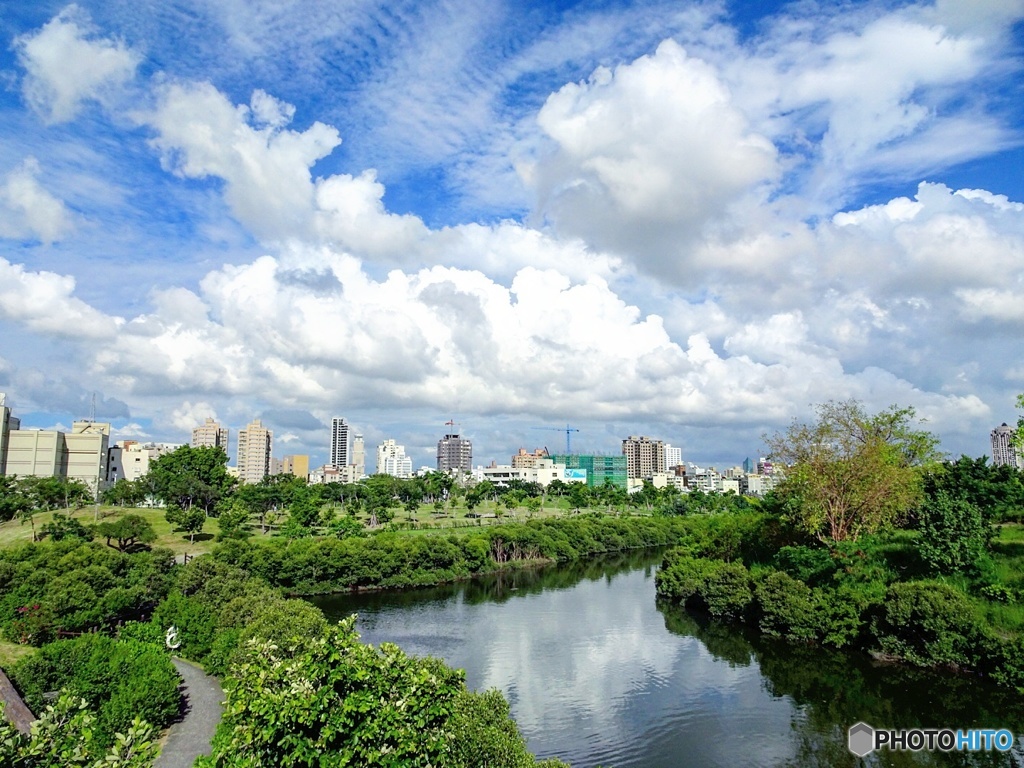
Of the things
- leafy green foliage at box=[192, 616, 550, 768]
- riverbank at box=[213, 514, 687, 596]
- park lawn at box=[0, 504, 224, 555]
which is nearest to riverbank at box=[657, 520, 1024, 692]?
riverbank at box=[213, 514, 687, 596]

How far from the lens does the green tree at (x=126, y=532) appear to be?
6781 centimetres

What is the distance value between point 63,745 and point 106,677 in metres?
→ 23.1

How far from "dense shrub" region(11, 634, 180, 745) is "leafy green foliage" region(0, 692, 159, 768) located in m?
20.1

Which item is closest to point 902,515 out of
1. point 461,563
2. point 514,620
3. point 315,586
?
point 514,620

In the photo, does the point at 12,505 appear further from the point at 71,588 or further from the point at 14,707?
the point at 14,707

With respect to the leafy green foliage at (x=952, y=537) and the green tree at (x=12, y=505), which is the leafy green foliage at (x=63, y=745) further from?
the green tree at (x=12, y=505)

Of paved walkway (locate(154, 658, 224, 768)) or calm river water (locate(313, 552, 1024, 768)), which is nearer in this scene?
paved walkway (locate(154, 658, 224, 768))

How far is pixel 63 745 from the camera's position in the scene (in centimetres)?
841

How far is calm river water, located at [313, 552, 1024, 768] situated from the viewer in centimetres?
2981

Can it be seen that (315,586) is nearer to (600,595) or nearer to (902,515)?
(600,595)

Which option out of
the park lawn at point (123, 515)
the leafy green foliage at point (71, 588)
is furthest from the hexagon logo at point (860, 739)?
the park lawn at point (123, 515)

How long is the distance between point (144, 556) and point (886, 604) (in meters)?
51.7

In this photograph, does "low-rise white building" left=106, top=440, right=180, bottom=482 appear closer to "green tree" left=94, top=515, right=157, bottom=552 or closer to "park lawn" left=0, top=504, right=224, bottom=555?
"park lawn" left=0, top=504, right=224, bottom=555

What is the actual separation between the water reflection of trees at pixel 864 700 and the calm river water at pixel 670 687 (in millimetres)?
99
